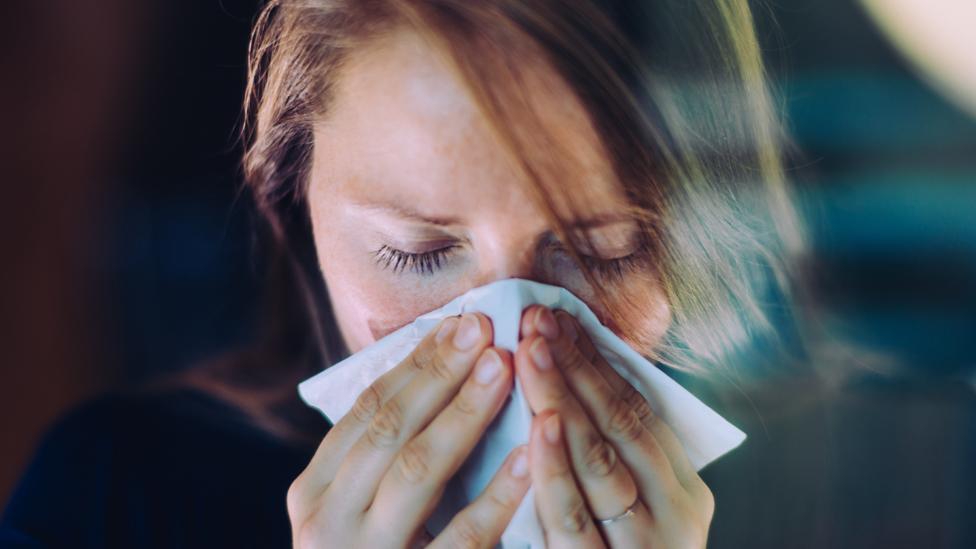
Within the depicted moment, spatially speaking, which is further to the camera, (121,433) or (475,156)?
(121,433)

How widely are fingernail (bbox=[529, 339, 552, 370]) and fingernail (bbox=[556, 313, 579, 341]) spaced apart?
0.03m

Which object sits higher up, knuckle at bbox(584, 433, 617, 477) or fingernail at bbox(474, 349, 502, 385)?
fingernail at bbox(474, 349, 502, 385)

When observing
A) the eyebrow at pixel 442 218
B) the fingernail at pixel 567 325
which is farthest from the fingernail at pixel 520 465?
the eyebrow at pixel 442 218

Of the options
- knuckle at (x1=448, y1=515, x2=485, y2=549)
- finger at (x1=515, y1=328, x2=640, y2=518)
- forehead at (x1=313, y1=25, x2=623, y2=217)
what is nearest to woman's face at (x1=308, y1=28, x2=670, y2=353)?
forehead at (x1=313, y1=25, x2=623, y2=217)

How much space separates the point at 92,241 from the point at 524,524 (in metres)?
0.51

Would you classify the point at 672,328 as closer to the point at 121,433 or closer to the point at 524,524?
the point at 524,524

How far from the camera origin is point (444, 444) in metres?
0.64

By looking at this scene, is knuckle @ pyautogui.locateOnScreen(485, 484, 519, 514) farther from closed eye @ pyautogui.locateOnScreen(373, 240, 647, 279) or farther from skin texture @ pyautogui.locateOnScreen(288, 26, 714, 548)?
closed eye @ pyautogui.locateOnScreen(373, 240, 647, 279)

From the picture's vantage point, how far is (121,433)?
2.68 feet

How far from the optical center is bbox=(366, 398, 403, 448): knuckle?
0.65m

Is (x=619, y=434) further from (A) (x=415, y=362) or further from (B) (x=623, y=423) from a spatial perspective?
(A) (x=415, y=362)

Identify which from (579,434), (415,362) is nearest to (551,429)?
(579,434)

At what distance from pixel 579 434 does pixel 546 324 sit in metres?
0.09

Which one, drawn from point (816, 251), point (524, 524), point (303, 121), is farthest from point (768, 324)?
point (303, 121)
